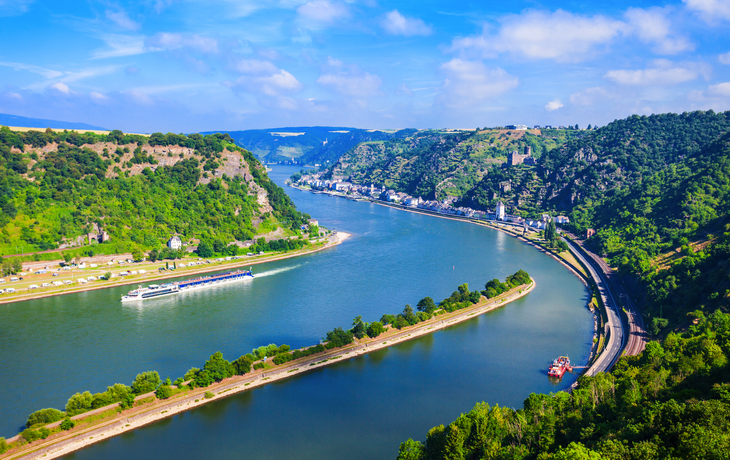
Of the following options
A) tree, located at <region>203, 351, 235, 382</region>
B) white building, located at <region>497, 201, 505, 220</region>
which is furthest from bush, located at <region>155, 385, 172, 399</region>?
white building, located at <region>497, 201, 505, 220</region>

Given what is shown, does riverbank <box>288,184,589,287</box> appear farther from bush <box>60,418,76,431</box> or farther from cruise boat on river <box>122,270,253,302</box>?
bush <box>60,418,76,431</box>

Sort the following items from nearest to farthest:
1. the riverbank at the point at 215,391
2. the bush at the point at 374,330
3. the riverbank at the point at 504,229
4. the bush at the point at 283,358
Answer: the riverbank at the point at 215,391
the bush at the point at 283,358
the bush at the point at 374,330
the riverbank at the point at 504,229

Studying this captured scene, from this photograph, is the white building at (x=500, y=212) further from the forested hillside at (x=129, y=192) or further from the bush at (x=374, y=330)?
the bush at (x=374, y=330)

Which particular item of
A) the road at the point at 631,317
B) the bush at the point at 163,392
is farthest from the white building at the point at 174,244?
the road at the point at 631,317

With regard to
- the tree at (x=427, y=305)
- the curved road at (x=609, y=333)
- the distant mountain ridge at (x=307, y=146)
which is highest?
the distant mountain ridge at (x=307, y=146)

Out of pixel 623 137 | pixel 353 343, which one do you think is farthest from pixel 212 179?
pixel 623 137

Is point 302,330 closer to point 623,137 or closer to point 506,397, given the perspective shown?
point 506,397

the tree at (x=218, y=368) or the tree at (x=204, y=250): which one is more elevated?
the tree at (x=204, y=250)
